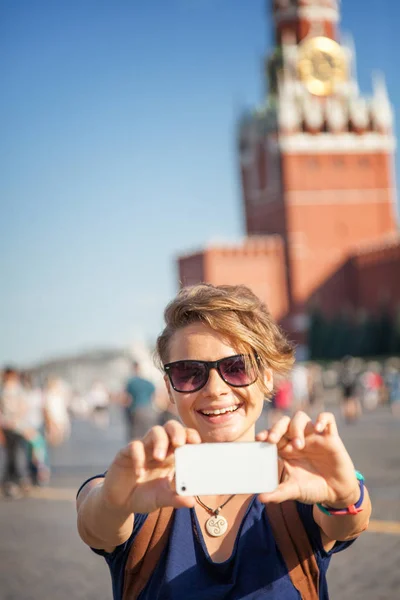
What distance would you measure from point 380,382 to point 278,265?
19.6 metres

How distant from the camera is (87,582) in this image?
479 cm

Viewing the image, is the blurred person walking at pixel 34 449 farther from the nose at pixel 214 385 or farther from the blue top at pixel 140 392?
the nose at pixel 214 385

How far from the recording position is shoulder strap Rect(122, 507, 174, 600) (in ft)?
6.00

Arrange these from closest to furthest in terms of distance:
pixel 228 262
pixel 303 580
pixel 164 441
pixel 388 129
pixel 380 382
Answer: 1. pixel 164 441
2. pixel 303 580
3. pixel 380 382
4. pixel 228 262
5. pixel 388 129

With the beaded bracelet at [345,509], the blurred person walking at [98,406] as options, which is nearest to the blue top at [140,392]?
the beaded bracelet at [345,509]

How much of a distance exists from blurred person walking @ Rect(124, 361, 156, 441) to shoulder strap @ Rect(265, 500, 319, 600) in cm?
715

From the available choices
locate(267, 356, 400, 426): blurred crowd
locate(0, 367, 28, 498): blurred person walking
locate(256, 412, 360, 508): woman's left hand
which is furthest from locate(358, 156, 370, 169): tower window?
locate(256, 412, 360, 508): woman's left hand

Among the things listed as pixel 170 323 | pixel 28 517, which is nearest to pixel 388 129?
pixel 28 517

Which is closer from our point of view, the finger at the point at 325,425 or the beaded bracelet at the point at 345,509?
the finger at the point at 325,425

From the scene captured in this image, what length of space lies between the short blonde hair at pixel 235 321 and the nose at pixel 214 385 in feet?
0.24

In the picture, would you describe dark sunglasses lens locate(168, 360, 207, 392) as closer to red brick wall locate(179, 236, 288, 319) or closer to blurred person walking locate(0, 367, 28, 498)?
blurred person walking locate(0, 367, 28, 498)

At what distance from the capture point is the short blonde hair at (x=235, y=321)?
1851 mm

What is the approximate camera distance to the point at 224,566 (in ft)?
5.89

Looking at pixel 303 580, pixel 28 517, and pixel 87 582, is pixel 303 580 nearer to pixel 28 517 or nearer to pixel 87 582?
pixel 87 582
